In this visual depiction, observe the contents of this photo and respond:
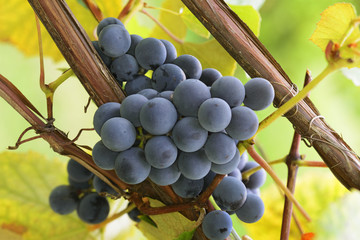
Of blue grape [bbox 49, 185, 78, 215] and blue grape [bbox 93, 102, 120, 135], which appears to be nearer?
blue grape [bbox 93, 102, 120, 135]

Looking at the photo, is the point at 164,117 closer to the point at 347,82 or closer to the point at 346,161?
the point at 346,161

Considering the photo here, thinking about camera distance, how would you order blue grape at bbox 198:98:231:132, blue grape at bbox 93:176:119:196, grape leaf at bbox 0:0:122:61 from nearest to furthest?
1. blue grape at bbox 198:98:231:132
2. blue grape at bbox 93:176:119:196
3. grape leaf at bbox 0:0:122:61

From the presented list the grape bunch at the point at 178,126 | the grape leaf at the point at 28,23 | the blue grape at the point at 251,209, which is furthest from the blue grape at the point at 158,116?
the grape leaf at the point at 28,23

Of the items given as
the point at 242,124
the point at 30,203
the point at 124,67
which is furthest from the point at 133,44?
the point at 30,203

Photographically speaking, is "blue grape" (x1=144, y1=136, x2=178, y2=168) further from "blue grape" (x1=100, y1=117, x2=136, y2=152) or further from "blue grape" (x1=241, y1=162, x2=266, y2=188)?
"blue grape" (x1=241, y1=162, x2=266, y2=188)

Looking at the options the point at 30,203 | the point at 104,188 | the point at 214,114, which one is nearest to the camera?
the point at 214,114

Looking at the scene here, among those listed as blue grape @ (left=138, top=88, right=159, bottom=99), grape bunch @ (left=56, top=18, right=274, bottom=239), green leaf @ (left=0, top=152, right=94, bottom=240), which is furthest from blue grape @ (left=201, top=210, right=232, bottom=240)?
green leaf @ (left=0, top=152, right=94, bottom=240)

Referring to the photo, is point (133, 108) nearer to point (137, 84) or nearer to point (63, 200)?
point (137, 84)

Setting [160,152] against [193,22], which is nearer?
[160,152]
